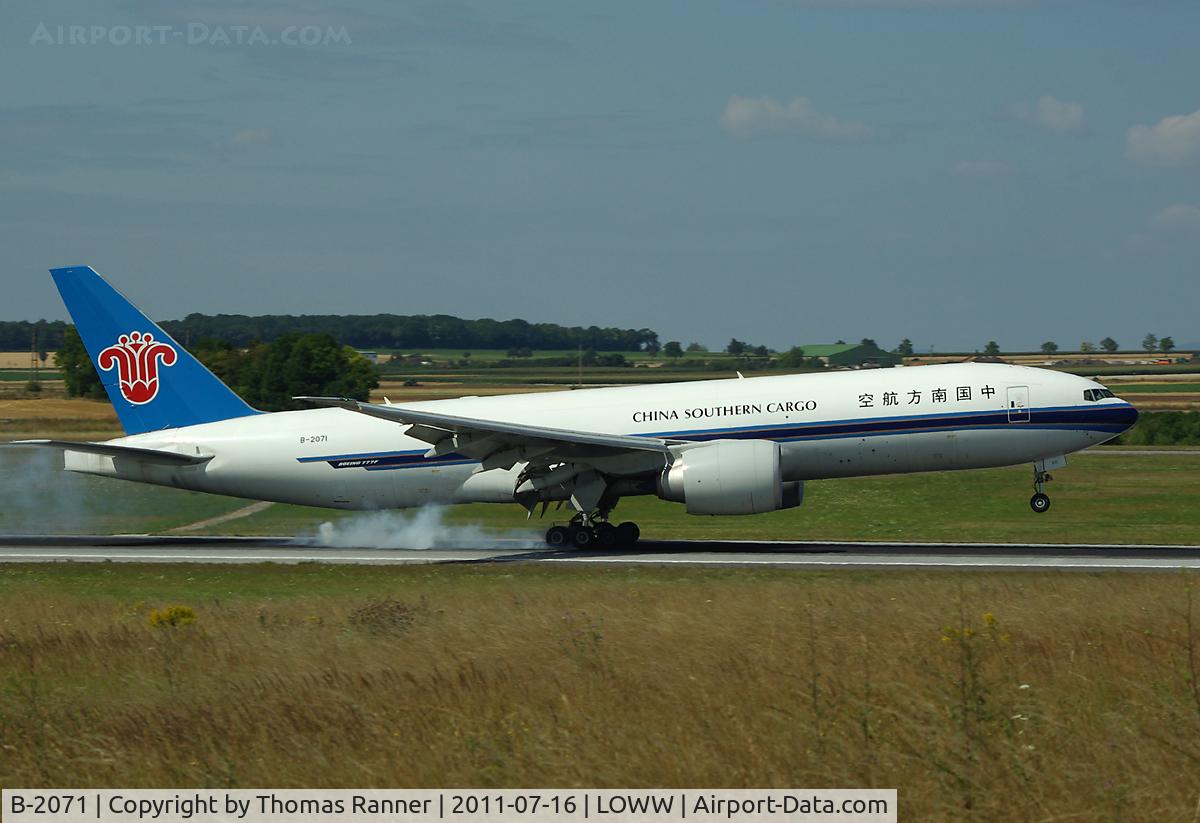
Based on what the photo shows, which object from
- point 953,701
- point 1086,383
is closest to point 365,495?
point 1086,383

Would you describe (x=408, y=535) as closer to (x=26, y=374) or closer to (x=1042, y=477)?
(x=1042, y=477)

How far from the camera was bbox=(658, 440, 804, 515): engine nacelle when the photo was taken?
1259 inches

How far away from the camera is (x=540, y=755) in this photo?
35.5 feet

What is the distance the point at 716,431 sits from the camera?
110ft

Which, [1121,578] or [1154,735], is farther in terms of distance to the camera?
[1121,578]

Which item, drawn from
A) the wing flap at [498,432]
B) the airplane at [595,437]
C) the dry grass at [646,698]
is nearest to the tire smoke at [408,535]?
the airplane at [595,437]

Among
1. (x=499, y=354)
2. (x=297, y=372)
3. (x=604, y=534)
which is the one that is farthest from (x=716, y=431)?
(x=499, y=354)

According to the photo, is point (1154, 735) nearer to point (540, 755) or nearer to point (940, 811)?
point (940, 811)

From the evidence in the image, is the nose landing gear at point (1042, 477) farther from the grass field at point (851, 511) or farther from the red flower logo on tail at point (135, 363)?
the red flower logo on tail at point (135, 363)

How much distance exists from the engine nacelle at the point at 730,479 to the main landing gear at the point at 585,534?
9.52 ft

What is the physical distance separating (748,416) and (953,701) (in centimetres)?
2135

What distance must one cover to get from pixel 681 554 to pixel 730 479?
2640 millimetres

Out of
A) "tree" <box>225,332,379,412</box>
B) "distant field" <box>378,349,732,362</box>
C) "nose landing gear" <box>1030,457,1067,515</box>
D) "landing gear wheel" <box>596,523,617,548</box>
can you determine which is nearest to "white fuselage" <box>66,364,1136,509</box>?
"nose landing gear" <box>1030,457,1067,515</box>

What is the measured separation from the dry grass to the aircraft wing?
10341 mm
